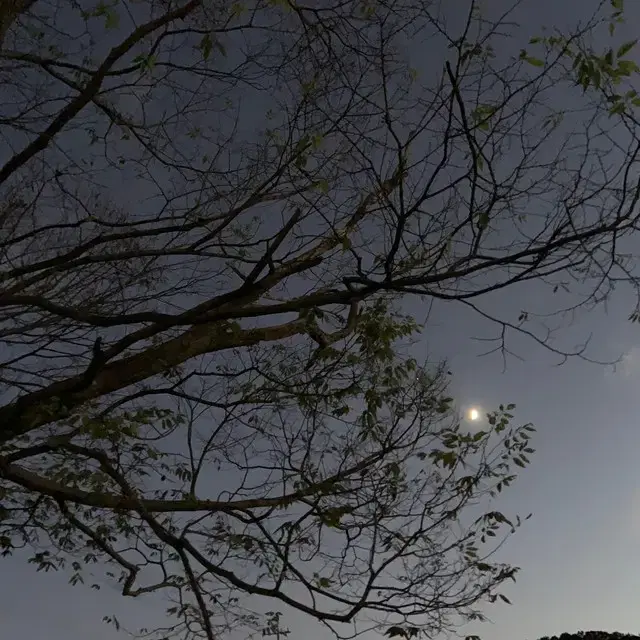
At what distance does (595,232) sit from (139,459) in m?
3.67

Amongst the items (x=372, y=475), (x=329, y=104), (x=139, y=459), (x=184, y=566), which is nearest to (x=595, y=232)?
(x=329, y=104)

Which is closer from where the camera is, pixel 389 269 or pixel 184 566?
pixel 389 269

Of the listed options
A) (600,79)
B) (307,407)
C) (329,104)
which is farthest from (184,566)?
(600,79)

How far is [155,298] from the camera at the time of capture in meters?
4.69

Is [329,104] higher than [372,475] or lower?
higher

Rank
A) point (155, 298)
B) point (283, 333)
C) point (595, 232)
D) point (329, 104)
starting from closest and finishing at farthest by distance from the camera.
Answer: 1. point (595, 232)
2. point (329, 104)
3. point (155, 298)
4. point (283, 333)

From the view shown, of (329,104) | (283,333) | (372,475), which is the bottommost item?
(372,475)

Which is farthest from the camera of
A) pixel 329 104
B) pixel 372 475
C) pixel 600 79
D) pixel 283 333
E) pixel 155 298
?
pixel 283 333

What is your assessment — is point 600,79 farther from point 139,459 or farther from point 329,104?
point 139,459

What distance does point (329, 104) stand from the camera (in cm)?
399

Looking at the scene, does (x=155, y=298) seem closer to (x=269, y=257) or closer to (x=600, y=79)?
(x=269, y=257)

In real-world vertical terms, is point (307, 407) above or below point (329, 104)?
below

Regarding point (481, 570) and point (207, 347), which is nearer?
point (481, 570)

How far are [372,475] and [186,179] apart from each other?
258 cm
